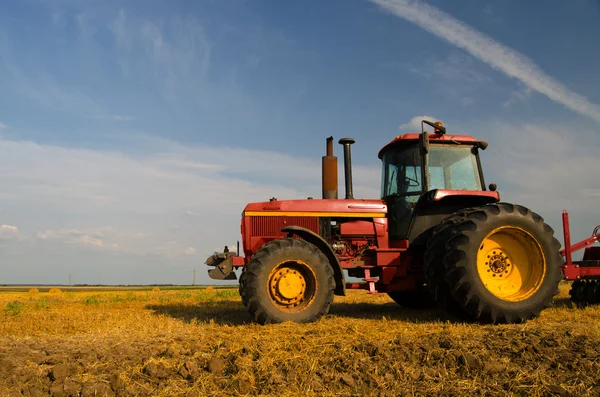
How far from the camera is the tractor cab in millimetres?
7977

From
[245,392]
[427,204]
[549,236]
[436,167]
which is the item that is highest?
[436,167]

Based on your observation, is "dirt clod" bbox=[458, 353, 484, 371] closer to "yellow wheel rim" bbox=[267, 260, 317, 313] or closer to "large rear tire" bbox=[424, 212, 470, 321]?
"large rear tire" bbox=[424, 212, 470, 321]

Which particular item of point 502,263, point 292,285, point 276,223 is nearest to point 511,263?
point 502,263

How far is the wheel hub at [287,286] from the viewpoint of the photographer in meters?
6.93

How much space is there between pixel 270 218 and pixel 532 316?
4082 mm

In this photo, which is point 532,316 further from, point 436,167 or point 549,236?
point 436,167

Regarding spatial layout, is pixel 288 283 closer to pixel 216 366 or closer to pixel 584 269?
pixel 216 366

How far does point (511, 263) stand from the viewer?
7297mm

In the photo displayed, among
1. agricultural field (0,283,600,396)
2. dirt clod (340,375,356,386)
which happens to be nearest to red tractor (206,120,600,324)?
agricultural field (0,283,600,396)

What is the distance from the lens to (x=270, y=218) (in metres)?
8.11

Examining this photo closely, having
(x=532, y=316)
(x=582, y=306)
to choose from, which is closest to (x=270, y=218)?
(x=532, y=316)

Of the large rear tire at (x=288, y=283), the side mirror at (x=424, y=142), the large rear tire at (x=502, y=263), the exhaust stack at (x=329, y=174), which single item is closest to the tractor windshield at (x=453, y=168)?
the side mirror at (x=424, y=142)

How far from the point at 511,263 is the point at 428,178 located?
1766 mm

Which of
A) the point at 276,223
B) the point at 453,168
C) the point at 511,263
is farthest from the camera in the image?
the point at 453,168
